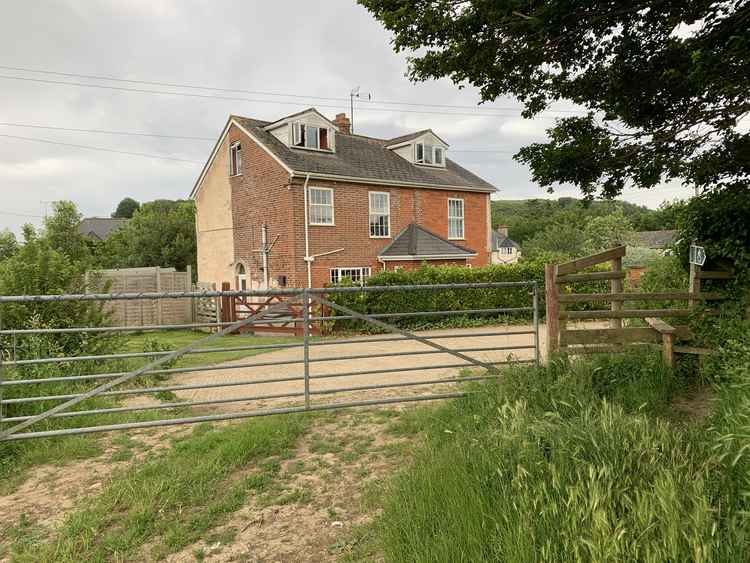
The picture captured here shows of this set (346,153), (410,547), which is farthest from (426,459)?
(346,153)

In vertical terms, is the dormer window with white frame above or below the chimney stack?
below

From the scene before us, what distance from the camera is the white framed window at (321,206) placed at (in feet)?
67.4

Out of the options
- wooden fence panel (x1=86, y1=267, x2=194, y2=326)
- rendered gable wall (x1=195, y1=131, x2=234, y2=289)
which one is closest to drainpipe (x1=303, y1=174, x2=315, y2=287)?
rendered gable wall (x1=195, y1=131, x2=234, y2=289)

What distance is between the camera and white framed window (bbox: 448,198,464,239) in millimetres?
25391

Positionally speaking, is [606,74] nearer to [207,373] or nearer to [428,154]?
[207,373]

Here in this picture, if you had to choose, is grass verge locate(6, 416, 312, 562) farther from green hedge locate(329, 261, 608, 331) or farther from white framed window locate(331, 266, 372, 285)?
white framed window locate(331, 266, 372, 285)

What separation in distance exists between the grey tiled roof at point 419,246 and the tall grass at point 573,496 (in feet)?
59.1

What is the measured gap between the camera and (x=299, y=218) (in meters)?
20.0

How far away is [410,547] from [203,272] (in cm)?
2505

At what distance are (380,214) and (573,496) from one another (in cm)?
2067

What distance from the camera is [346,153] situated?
23594mm

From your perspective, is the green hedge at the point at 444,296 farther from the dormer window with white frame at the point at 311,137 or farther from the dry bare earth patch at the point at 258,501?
the dry bare earth patch at the point at 258,501

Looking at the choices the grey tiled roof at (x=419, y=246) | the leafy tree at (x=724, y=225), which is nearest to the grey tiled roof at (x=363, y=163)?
the grey tiled roof at (x=419, y=246)

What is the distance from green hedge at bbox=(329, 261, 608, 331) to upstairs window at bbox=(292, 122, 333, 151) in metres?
7.99
